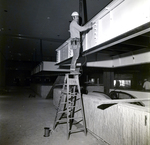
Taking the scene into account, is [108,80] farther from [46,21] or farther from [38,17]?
[38,17]

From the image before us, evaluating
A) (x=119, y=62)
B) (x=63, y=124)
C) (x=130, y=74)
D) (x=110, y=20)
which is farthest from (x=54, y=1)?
(x=130, y=74)

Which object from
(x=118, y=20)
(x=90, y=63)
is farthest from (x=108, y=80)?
(x=118, y=20)

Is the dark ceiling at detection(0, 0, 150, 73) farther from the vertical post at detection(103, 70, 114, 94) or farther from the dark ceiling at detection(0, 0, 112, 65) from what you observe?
the vertical post at detection(103, 70, 114, 94)

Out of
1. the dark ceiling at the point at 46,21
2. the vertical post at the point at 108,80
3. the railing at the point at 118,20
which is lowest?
the vertical post at the point at 108,80

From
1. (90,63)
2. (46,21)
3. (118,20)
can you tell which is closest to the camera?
Result: (118,20)

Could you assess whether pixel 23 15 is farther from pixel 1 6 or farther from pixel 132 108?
pixel 132 108

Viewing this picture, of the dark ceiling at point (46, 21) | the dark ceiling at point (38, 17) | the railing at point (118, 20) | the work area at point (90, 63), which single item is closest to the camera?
the railing at point (118, 20)

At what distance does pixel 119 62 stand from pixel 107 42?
403 centimetres

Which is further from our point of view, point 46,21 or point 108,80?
point 108,80

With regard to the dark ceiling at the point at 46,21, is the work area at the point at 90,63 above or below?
below

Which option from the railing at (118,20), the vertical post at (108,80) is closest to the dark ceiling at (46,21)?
the railing at (118,20)

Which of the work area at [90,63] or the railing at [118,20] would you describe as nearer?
the railing at [118,20]

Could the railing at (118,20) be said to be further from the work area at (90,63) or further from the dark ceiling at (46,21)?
the dark ceiling at (46,21)

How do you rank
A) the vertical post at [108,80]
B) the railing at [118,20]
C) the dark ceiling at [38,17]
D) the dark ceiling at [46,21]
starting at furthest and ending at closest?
1. the vertical post at [108,80]
2. the dark ceiling at [38,17]
3. the dark ceiling at [46,21]
4. the railing at [118,20]
